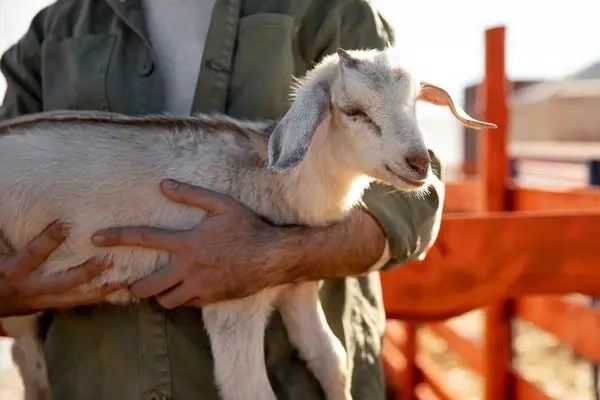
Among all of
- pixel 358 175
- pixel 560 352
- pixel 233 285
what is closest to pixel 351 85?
pixel 358 175

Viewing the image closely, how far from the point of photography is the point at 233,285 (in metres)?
1.57

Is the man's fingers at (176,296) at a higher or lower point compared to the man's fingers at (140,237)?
lower

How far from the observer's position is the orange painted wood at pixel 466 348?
126 inches

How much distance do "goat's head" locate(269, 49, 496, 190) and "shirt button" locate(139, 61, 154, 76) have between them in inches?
14.0

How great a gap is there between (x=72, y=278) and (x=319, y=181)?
20.0 inches

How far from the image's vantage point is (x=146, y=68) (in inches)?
70.1

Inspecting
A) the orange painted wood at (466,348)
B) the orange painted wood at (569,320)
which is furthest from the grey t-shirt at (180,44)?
the orange painted wood at (466,348)

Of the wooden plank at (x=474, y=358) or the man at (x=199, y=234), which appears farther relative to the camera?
the wooden plank at (x=474, y=358)

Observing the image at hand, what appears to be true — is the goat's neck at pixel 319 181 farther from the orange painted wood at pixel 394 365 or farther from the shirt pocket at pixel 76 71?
the orange painted wood at pixel 394 365

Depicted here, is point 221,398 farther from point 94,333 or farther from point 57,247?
point 57,247

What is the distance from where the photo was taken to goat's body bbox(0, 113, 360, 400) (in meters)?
1.63

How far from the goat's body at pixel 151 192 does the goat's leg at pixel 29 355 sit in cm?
24

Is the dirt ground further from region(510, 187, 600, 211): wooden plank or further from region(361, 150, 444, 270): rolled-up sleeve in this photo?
region(361, 150, 444, 270): rolled-up sleeve

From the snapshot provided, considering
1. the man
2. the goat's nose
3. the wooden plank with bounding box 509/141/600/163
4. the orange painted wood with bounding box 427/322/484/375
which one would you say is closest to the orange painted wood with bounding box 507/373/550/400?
the orange painted wood with bounding box 427/322/484/375
